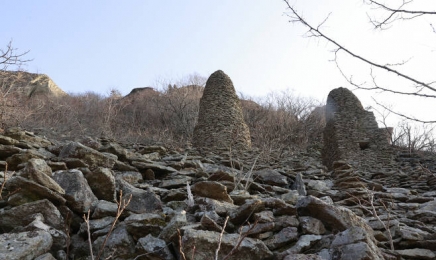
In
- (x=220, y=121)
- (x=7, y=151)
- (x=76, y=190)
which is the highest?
(x=220, y=121)

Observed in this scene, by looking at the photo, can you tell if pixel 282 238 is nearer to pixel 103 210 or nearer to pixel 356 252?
pixel 356 252

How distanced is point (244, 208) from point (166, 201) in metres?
1.21

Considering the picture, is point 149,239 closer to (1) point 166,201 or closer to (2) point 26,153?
(1) point 166,201

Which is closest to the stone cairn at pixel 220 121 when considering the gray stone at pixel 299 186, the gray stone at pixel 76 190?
the gray stone at pixel 299 186

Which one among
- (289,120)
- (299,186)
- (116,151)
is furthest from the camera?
(289,120)

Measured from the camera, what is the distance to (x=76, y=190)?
3441 millimetres

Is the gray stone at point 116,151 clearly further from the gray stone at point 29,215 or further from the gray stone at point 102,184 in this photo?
the gray stone at point 29,215

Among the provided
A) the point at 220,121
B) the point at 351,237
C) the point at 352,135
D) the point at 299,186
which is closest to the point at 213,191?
the point at 351,237

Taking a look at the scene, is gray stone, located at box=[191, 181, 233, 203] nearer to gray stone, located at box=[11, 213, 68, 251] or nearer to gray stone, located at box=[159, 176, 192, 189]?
gray stone, located at box=[159, 176, 192, 189]

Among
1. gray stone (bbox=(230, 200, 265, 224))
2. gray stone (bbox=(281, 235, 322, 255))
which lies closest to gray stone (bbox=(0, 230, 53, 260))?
gray stone (bbox=(230, 200, 265, 224))

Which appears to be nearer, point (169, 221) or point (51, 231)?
point (51, 231)

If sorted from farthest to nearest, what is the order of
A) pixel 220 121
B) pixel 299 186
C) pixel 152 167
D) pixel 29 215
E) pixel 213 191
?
pixel 220 121
pixel 299 186
pixel 152 167
pixel 213 191
pixel 29 215

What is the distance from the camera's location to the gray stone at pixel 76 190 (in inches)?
131

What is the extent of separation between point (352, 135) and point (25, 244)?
36.7 ft
